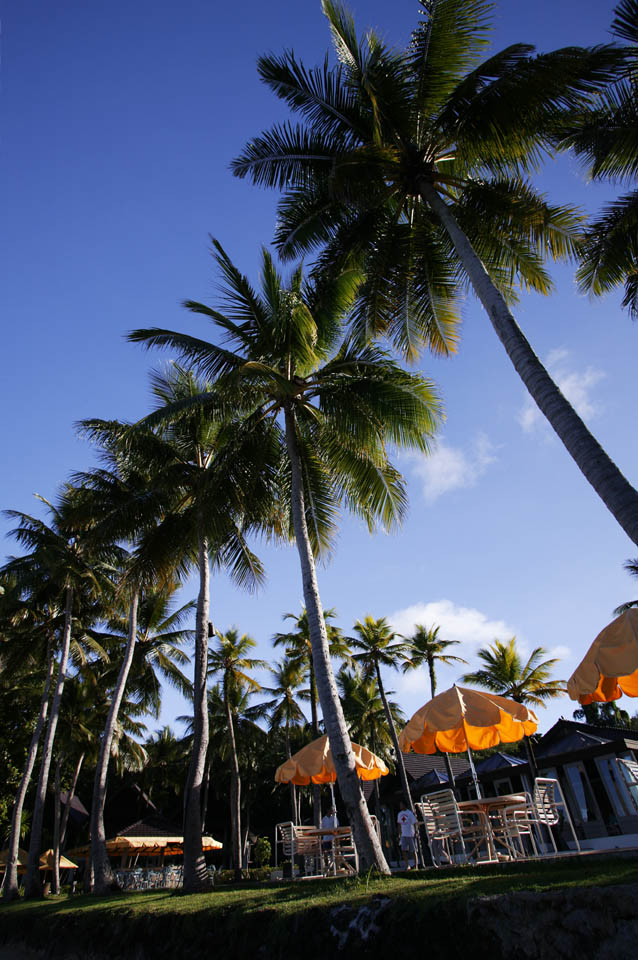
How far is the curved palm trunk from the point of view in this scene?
5.72 metres

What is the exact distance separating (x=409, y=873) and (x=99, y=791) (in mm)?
13047

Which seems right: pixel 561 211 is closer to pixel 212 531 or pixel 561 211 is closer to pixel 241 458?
pixel 241 458

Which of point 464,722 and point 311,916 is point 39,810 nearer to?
point 464,722

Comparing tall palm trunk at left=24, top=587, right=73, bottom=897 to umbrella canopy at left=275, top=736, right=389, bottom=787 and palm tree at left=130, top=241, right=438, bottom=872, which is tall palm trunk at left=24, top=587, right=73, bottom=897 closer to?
umbrella canopy at left=275, top=736, right=389, bottom=787

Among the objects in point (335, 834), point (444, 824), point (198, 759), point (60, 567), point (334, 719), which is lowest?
point (444, 824)

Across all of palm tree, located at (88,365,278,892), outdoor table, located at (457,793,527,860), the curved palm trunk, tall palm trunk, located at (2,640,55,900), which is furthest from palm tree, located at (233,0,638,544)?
tall palm trunk, located at (2,640,55,900)

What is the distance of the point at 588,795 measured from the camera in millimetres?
22156

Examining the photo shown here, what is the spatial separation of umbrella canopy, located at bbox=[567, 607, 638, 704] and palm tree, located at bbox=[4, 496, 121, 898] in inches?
687

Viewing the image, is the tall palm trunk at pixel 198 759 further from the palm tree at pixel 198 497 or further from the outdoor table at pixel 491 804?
the outdoor table at pixel 491 804

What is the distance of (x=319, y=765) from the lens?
11742 mm

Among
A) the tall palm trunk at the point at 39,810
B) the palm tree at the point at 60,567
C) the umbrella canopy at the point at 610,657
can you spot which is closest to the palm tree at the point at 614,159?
the umbrella canopy at the point at 610,657

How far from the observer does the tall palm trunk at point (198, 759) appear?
1165 cm

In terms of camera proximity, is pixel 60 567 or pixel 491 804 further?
pixel 60 567

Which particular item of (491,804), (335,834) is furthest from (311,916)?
(335,834)
